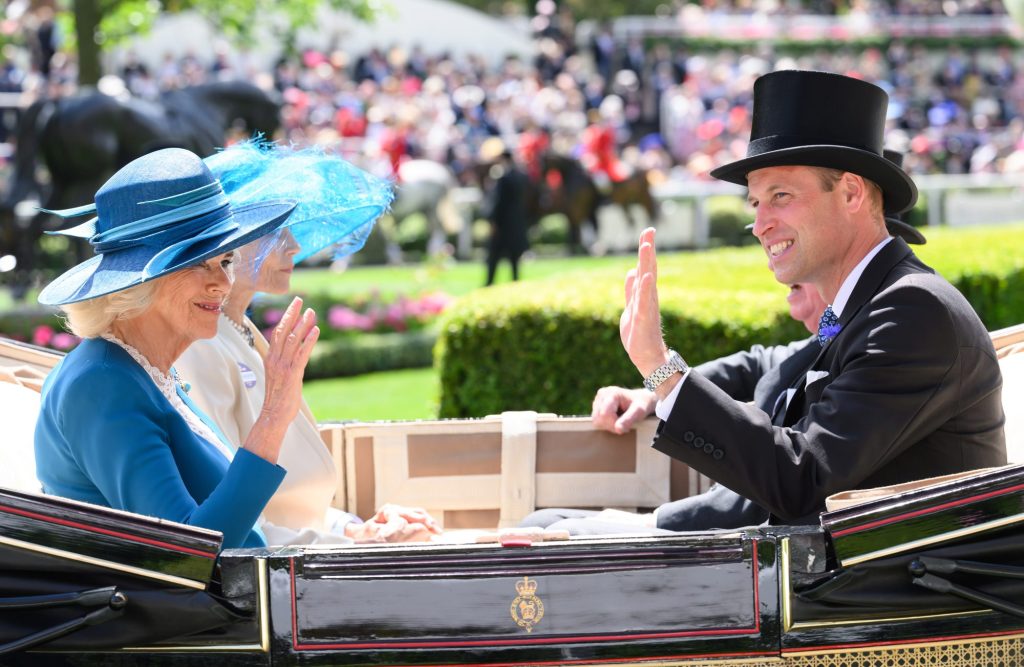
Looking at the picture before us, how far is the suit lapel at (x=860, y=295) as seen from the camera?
3000 millimetres

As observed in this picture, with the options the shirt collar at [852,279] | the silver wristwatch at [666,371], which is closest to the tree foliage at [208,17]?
the shirt collar at [852,279]

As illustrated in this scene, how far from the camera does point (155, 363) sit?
2.77 m

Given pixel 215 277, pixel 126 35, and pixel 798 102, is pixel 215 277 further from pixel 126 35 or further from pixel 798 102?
pixel 126 35

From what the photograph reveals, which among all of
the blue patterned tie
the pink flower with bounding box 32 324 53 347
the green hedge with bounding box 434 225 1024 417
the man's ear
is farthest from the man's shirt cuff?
the pink flower with bounding box 32 324 53 347

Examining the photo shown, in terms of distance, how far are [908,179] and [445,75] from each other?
21.0m

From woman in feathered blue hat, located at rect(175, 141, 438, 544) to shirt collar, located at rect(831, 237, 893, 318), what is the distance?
1.18 meters

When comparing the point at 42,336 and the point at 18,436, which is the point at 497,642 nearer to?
the point at 18,436

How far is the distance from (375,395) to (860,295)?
258 inches

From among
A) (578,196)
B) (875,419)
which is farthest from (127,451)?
(578,196)

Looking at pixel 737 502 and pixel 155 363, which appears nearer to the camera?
pixel 155 363

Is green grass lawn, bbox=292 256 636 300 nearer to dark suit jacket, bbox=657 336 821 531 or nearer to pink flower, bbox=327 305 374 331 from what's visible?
pink flower, bbox=327 305 374 331

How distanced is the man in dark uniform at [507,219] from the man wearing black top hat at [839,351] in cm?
1058

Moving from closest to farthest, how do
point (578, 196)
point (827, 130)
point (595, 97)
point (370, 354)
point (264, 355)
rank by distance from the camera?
1. point (827, 130)
2. point (264, 355)
3. point (370, 354)
4. point (578, 196)
5. point (595, 97)

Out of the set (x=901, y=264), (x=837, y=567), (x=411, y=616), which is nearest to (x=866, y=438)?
(x=837, y=567)
